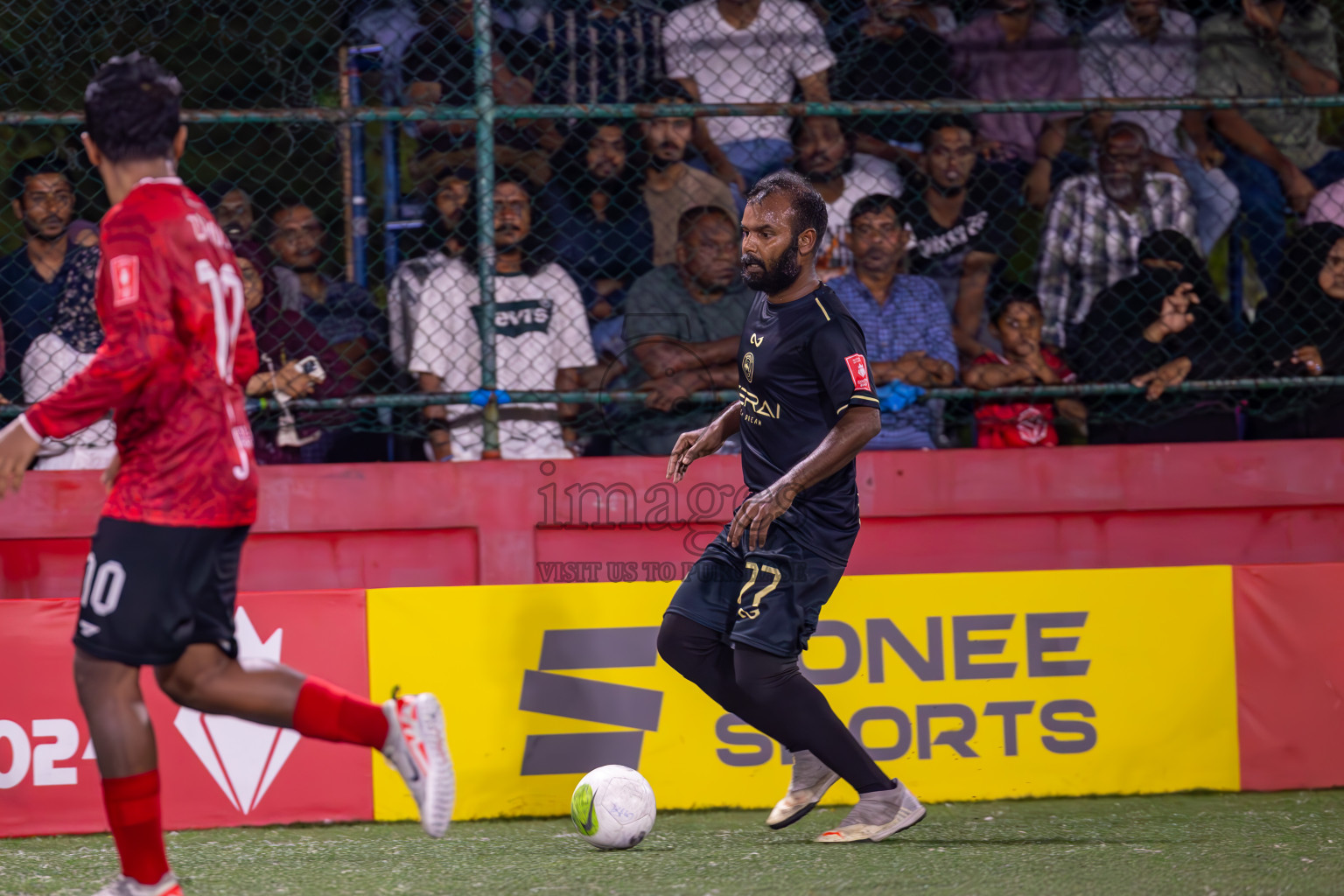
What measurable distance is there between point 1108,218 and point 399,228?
10.1 feet

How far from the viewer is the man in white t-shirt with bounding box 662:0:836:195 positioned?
5.97 m

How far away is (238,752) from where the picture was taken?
14.8ft

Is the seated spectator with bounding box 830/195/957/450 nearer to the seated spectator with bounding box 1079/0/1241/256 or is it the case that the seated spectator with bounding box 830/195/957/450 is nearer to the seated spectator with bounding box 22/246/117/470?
the seated spectator with bounding box 1079/0/1241/256

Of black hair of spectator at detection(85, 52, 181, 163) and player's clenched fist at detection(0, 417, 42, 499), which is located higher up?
black hair of spectator at detection(85, 52, 181, 163)

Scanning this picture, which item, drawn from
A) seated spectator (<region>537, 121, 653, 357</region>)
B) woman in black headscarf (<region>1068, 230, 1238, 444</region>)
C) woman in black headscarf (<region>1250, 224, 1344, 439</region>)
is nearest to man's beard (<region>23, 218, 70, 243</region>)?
seated spectator (<region>537, 121, 653, 357</region>)

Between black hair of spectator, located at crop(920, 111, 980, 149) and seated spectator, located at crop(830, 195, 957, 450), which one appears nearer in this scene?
seated spectator, located at crop(830, 195, 957, 450)

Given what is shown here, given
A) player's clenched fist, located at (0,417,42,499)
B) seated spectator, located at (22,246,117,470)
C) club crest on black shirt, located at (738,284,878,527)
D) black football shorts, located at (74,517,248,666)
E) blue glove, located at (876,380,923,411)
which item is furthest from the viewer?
blue glove, located at (876,380,923,411)

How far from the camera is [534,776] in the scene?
4.62 metres

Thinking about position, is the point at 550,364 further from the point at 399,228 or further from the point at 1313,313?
the point at 1313,313

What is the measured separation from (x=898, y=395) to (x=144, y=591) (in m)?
3.34

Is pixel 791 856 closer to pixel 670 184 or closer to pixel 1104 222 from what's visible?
pixel 670 184

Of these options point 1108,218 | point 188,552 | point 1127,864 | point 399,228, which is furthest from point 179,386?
point 1108,218

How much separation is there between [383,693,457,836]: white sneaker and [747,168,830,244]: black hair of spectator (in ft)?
5.63

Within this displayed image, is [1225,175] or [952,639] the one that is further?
[1225,175]
